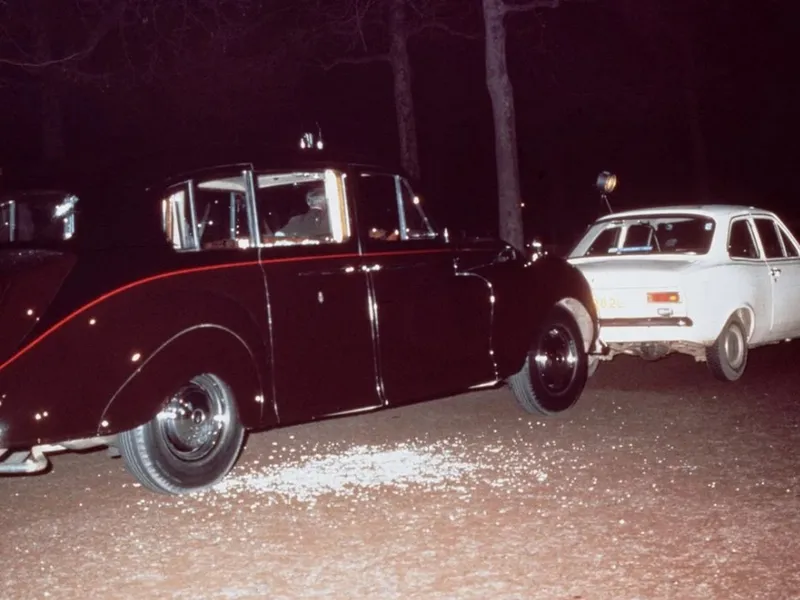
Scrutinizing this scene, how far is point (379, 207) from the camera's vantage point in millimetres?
7914

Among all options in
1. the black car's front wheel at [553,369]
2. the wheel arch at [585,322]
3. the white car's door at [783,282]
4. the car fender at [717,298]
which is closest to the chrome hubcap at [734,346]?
the car fender at [717,298]

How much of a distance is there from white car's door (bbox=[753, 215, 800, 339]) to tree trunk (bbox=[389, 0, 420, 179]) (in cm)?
828

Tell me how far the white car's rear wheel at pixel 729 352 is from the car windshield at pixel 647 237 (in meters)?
0.81

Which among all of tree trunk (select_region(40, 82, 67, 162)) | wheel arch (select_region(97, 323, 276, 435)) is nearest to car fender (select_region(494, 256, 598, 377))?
wheel arch (select_region(97, 323, 276, 435))

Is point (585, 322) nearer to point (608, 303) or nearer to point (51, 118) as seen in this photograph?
point (608, 303)

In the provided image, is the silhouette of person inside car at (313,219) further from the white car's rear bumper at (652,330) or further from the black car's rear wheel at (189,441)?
the white car's rear bumper at (652,330)

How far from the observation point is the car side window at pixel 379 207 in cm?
770

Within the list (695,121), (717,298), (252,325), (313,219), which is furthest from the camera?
(695,121)

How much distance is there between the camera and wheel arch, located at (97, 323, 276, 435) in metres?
6.12

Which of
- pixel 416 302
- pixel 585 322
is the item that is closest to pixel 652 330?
pixel 585 322

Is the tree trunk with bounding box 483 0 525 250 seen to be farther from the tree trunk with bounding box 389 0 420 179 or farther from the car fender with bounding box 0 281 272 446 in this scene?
the car fender with bounding box 0 281 272 446

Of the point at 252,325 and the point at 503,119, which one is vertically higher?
the point at 503,119

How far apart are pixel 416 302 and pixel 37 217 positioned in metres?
2.66

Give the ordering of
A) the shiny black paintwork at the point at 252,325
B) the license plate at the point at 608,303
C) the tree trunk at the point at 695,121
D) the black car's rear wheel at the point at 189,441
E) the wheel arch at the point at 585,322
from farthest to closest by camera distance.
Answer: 1. the tree trunk at the point at 695,121
2. the license plate at the point at 608,303
3. the wheel arch at the point at 585,322
4. the black car's rear wheel at the point at 189,441
5. the shiny black paintwork at the point at 252,325
